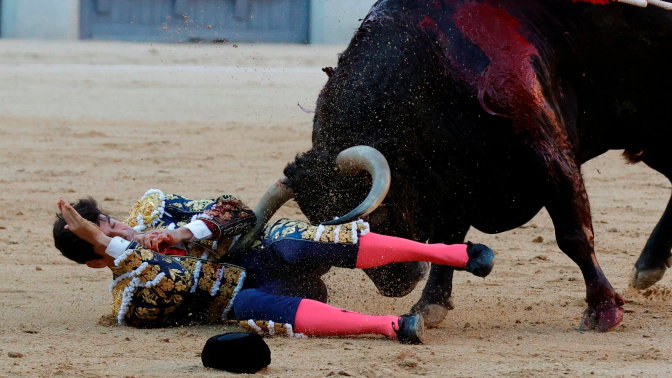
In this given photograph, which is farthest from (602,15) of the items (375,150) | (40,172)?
(40,172)

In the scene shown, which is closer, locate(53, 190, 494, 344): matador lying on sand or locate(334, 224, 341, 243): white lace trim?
locate(53, 190, 494, 344): matador lying on sand

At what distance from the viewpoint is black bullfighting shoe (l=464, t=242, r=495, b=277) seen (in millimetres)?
4137

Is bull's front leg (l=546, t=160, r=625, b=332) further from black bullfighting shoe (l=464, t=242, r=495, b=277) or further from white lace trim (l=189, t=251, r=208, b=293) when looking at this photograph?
white lace trim (l=189, t=251, r=208, b=293)

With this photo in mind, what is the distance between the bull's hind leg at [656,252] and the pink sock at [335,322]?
1.92 meters

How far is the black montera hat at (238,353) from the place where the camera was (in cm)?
364

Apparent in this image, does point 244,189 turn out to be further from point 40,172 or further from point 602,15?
point 602,15

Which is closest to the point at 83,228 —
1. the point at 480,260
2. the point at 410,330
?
the point at 410,330

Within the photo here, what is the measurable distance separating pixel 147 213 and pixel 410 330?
4.29 feet

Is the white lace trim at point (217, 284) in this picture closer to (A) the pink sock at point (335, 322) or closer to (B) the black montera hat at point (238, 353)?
(A) the pink sock at point (335, 322)

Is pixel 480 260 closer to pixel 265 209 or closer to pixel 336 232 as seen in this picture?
pixel 336 232

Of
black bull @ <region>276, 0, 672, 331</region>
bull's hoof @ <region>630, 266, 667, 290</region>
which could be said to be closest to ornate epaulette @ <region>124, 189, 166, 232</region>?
black bull @ <region>276, 0, 672, 331</region>

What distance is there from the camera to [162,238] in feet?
14.6

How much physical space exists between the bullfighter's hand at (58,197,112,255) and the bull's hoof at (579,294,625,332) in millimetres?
2015

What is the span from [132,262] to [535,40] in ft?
6.68
